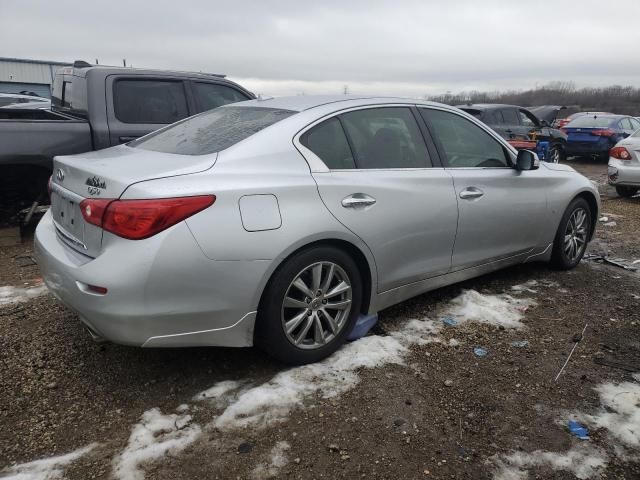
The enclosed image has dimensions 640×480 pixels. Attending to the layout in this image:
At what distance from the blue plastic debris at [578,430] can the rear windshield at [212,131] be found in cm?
230

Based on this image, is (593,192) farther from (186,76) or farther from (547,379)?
(186,76)

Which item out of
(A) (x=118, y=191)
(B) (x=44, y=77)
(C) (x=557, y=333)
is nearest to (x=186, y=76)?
(A) (x=118, y=191)

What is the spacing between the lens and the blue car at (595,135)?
50.2ft

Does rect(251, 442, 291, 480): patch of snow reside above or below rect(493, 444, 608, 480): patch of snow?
below

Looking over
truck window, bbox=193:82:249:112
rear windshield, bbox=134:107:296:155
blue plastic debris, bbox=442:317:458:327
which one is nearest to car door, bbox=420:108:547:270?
blue plastic debris, bbox=442:317:458:327

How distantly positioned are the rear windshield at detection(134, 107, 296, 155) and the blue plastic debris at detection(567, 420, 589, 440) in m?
2.30

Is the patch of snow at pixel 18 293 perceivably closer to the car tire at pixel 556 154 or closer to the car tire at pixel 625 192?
the car tire at pixel 625 192

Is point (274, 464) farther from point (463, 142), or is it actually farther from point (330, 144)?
point (463, 142)

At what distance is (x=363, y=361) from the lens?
323 cm

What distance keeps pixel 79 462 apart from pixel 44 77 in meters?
41.2

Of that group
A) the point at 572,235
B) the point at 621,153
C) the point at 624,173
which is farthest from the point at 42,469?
the point at 621,153

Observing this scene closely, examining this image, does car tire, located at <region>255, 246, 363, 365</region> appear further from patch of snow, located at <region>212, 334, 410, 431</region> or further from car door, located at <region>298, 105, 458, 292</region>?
car door, located at <region>298, 105, 458, 292</region>

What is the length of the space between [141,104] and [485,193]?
375 cm

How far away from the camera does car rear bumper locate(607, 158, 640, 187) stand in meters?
9.19
